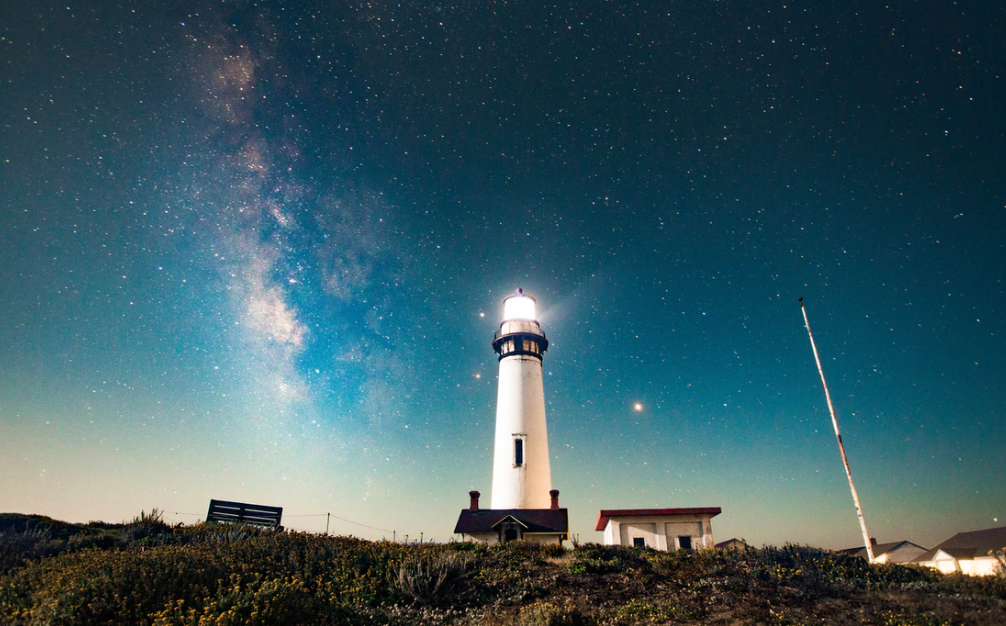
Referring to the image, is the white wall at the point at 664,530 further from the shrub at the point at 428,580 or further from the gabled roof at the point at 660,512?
the shrub at the point at 428,580

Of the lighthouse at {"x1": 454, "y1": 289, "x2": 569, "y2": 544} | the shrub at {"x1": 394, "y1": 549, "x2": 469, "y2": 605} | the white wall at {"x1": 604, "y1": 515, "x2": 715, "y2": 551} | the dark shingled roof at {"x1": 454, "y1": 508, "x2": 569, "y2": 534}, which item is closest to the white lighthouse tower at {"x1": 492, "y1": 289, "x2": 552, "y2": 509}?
the lighthouse at {"x1": 454, "y1": 289, "x2": 569, "y2": 544}

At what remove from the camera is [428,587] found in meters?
9.99

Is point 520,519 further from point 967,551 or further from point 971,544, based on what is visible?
point 971,544

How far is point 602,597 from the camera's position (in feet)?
34.4

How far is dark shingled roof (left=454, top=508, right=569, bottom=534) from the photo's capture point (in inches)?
1003

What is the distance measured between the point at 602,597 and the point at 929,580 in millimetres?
8192

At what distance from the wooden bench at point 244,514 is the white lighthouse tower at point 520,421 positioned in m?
13.4

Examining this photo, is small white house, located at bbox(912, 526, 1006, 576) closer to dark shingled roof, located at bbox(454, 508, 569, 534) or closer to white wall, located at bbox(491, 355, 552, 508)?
dark shingled roof, located at bbox(454, 508, 569, 534)

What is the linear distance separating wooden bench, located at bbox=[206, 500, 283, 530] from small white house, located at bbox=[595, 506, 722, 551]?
17.8 metres

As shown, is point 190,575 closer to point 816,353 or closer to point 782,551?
point 782,551

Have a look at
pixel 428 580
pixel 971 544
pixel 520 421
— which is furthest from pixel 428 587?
pixel 971 544

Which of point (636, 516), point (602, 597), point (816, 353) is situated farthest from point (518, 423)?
point (602, 597)

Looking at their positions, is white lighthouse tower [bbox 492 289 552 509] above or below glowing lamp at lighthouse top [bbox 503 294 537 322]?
below

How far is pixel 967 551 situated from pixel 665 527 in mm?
35839
